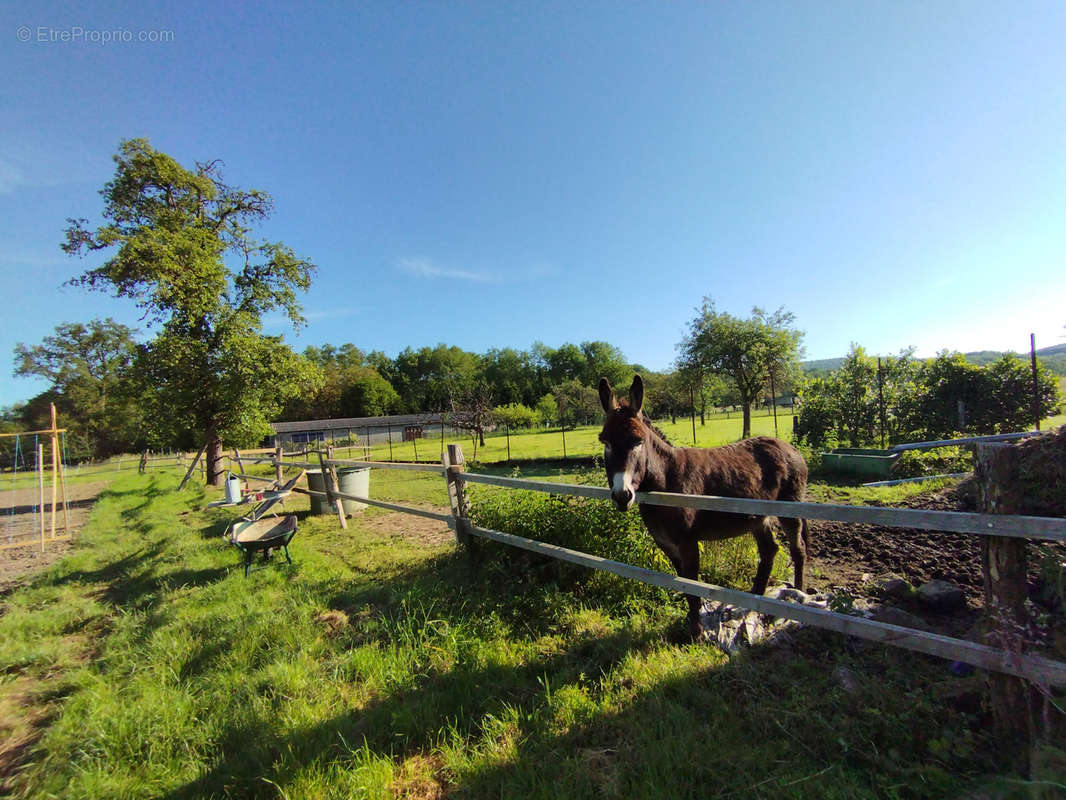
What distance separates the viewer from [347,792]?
2227mm

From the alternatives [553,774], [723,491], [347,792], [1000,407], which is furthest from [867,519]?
[1000,407]

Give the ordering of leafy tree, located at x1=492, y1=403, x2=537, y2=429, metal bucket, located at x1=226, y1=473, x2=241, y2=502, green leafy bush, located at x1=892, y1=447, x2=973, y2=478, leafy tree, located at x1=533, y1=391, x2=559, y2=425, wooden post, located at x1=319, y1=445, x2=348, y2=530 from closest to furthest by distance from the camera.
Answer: wooden post, located at x1=319, y1=445, x2=348, y2=530, green leafy bush, located at x1=892, y1=447, x2=973, y2=478, metal bucket, located at x1=226, y1=473, x2=241, y2=502, leafy tree, located at x1=492, y1=403, x2=537, y2=429, leafy tree, located at x1=533, y1=391, x2=559, y2=425

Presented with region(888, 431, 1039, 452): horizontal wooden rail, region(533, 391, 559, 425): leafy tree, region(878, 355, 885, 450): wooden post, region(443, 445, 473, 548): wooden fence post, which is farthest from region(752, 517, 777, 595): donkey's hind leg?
region(533, 391, 559, 425): leafy tree

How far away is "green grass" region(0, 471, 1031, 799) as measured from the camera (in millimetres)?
2131

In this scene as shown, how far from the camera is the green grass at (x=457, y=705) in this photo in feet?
6.99

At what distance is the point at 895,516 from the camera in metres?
2.10

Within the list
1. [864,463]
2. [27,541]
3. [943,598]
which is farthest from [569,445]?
[943,598]

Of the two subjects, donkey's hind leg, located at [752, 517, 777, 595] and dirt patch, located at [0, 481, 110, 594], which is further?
dirt patch, located at [0, 481, 110, 594]

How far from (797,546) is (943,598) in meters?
1.08

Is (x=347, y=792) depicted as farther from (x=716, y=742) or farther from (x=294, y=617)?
(x=294, y=617)

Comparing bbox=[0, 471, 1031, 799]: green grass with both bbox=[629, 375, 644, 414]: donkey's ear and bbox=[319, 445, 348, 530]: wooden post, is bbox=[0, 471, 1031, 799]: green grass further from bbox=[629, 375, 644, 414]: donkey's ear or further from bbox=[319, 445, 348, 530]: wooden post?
bbox=[319, 445, 348, 530]: wooden post

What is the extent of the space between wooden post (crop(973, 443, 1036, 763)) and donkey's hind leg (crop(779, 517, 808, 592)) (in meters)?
2.16

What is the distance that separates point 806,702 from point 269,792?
312 centimetres

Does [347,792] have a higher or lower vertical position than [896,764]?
lower
